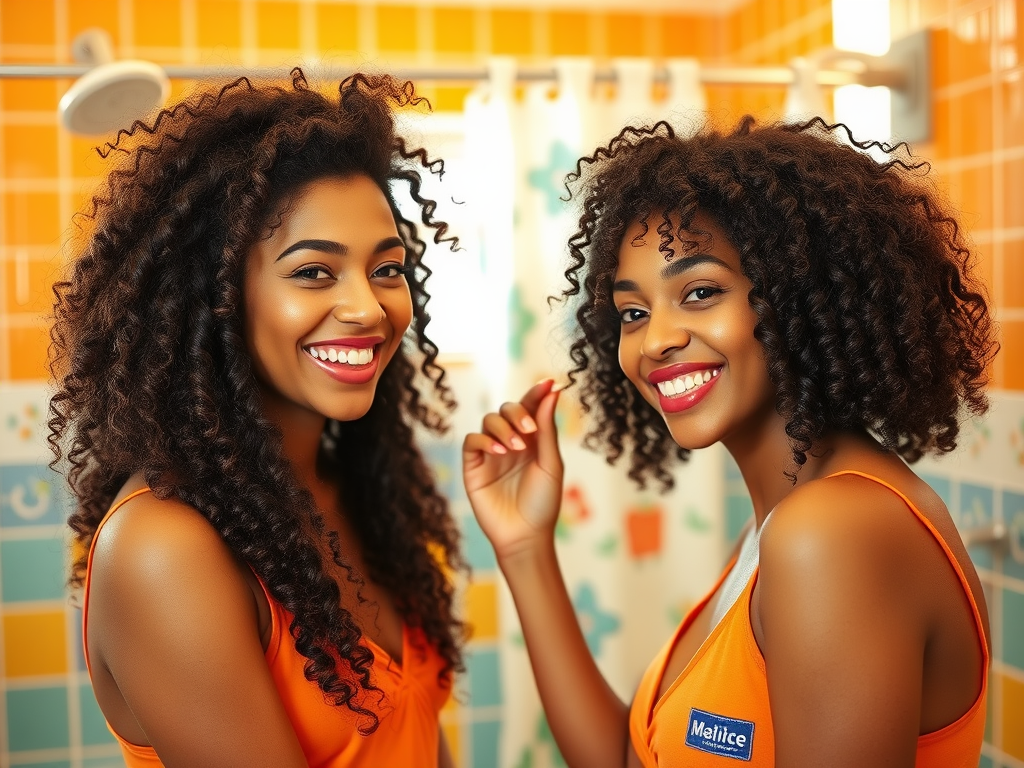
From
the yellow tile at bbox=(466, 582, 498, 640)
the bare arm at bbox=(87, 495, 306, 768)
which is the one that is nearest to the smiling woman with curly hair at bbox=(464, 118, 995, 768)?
the bare arm at bbox=(87, 495, 306, 768)

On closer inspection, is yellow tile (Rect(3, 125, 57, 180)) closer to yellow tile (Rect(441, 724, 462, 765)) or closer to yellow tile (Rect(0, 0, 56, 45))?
yellow tile (Rect(0, 0, 56, 45))

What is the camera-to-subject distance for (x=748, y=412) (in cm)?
112

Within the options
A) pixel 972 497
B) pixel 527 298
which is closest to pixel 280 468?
pixel 527 298

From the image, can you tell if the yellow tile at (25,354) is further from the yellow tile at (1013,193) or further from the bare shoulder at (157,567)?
the yellow tile at (1013,193)

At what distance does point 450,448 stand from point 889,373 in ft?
5.08

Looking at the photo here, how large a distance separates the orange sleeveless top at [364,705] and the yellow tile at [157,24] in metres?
1.67

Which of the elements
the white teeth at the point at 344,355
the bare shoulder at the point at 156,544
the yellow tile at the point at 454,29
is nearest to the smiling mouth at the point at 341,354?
the white teeth at the point at 344,355

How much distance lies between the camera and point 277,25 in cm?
244

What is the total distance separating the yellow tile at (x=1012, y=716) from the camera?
5.37ft

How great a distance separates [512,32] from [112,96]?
1261 mm

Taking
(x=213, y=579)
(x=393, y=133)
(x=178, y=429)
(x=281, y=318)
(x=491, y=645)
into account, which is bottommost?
(x=491, y=645)

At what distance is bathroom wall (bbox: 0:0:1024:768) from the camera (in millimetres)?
2241

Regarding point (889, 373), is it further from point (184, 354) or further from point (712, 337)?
point (184, 354)

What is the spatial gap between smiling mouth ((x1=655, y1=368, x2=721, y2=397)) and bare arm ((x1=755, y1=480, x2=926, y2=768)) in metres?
0.23
